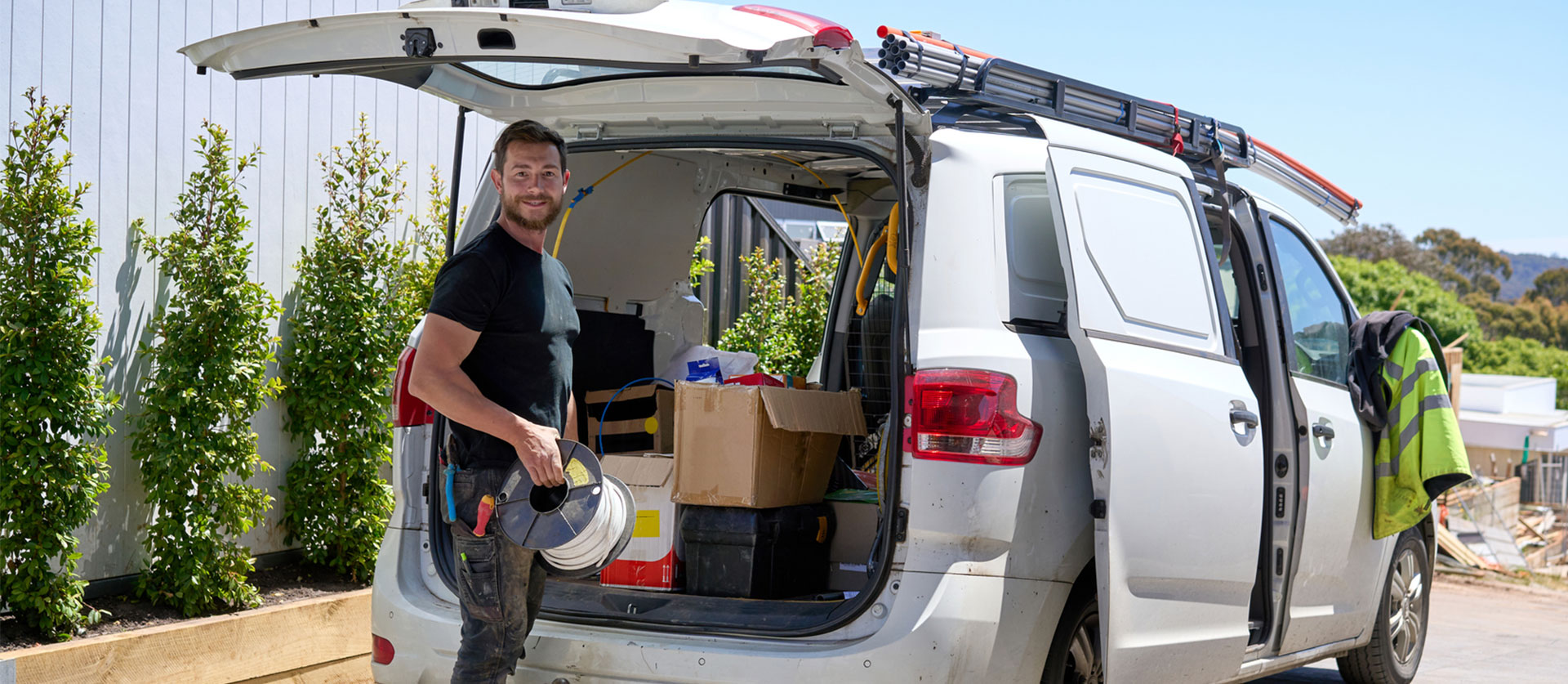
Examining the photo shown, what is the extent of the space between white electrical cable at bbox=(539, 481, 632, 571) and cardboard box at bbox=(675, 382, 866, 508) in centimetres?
56

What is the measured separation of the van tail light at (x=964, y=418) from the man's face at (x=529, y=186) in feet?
3.41

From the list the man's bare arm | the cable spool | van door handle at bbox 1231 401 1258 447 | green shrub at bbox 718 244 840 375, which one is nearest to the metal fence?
green shrub at bbox 718 244 840 375

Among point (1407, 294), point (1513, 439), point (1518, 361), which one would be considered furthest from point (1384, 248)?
point (1513, 439)

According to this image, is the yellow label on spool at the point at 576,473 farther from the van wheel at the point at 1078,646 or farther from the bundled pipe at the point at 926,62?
the bundled pipe at the point at 926,62

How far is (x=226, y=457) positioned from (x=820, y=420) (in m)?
2.95

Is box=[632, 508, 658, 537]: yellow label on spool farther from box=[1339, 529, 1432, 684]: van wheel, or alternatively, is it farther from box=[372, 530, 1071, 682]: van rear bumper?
box=[1339, 529, 1432, 684]: van wheel

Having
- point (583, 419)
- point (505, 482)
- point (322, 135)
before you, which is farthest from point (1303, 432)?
point (322, 135)

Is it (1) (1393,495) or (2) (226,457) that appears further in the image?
(2) (226,457)

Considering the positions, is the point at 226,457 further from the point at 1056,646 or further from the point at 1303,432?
the point at 1303,432

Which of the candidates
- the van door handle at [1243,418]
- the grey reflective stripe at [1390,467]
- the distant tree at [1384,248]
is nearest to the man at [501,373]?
the van door handle at [1243,418]

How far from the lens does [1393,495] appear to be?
16.7ft

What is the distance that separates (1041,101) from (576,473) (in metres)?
1.85

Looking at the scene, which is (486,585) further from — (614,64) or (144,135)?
(144,135)

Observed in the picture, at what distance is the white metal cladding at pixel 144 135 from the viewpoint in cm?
540
